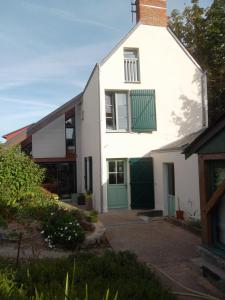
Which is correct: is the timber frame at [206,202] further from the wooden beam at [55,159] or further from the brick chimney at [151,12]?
the wooden beam at [55,159]

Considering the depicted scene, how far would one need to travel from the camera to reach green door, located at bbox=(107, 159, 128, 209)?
15.0 m

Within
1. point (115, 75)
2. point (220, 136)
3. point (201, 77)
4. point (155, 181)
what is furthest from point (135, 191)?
point (220, 136)

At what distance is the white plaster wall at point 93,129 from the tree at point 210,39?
6.99 m

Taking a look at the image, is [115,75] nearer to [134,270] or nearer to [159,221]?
[159,221]

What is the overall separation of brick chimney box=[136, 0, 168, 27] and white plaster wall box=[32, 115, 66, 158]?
644 centimetres

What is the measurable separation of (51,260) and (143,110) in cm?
989

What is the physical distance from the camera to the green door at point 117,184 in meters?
15.0

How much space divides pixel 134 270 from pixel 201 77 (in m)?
12.3

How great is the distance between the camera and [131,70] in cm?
1550

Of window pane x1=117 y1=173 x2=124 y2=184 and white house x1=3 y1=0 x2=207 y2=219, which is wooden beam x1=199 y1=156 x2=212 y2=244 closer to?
white house x1=3 y1=0 x2=207 y2=219

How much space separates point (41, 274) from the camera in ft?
17.3

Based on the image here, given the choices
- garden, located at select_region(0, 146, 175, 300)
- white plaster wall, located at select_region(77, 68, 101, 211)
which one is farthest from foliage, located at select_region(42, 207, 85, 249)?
white plaster wall, located at select_region(77, 68, 101, 211)

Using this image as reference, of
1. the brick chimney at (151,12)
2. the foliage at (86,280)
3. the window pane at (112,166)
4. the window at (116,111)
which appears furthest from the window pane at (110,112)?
the foliage at (86,280)

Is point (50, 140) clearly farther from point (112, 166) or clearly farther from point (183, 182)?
point (183, 182)
